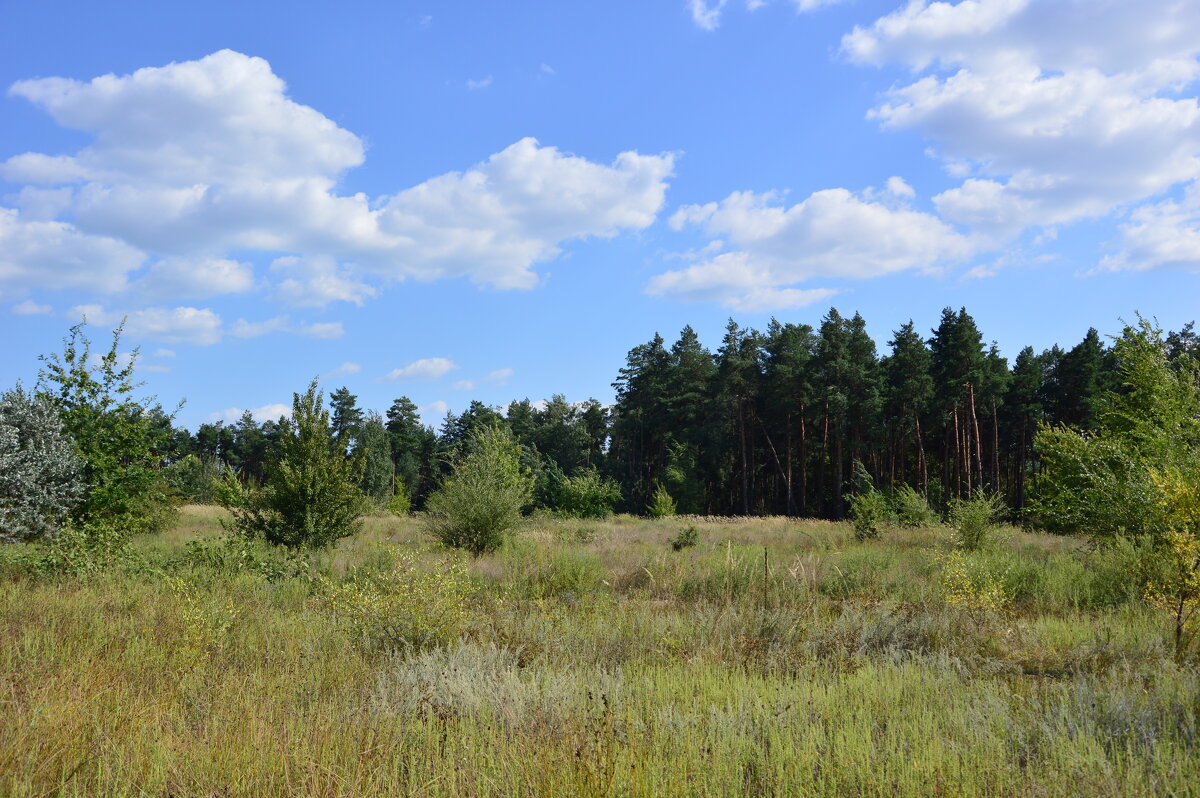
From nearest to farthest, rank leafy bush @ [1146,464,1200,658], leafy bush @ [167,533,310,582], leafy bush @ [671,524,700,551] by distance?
leafy bush @ [1146,464,1200,658]
leafy bush @ [167,533,310,582]
leafy bush @ [671,524,700,551]

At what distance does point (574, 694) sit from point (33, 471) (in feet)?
34.3

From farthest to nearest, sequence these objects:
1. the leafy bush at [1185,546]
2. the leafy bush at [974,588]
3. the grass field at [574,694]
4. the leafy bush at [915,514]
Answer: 1. the leafy bush at [915,514]
2. the leafy bush at [974,588]
3. the leafy bush at [1185,546]
4. the grass field at [574,694]

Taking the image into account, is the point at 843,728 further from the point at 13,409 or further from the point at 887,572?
the point at 13,409

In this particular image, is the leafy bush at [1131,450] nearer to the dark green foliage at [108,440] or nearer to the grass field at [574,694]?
the grass field at [574,694]

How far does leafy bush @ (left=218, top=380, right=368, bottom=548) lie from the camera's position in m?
14.9

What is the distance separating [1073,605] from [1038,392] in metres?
45.0

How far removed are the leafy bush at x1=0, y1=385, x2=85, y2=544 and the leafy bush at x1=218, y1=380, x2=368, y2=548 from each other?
347cm

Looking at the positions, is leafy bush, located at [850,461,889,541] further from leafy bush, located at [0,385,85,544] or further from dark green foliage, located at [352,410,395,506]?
dark green foliage, located at [352,410,395,506]

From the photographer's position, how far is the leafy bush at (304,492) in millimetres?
14945

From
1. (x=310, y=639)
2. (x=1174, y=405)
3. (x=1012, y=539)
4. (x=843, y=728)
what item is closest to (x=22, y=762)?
(x=310, y=639)

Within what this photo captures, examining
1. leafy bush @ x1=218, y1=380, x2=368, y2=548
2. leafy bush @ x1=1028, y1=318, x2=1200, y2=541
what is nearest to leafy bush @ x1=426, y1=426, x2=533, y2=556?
leafy bush @ x1=218, y1=380, x2=368, y2=548

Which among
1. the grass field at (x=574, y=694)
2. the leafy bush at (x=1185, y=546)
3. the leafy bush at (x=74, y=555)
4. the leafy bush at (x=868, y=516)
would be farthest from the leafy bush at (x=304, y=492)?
the leafy bush at (x=1185, y=546)

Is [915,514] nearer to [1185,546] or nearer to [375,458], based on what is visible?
[1185,546]

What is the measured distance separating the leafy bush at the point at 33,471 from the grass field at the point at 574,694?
1.96m
